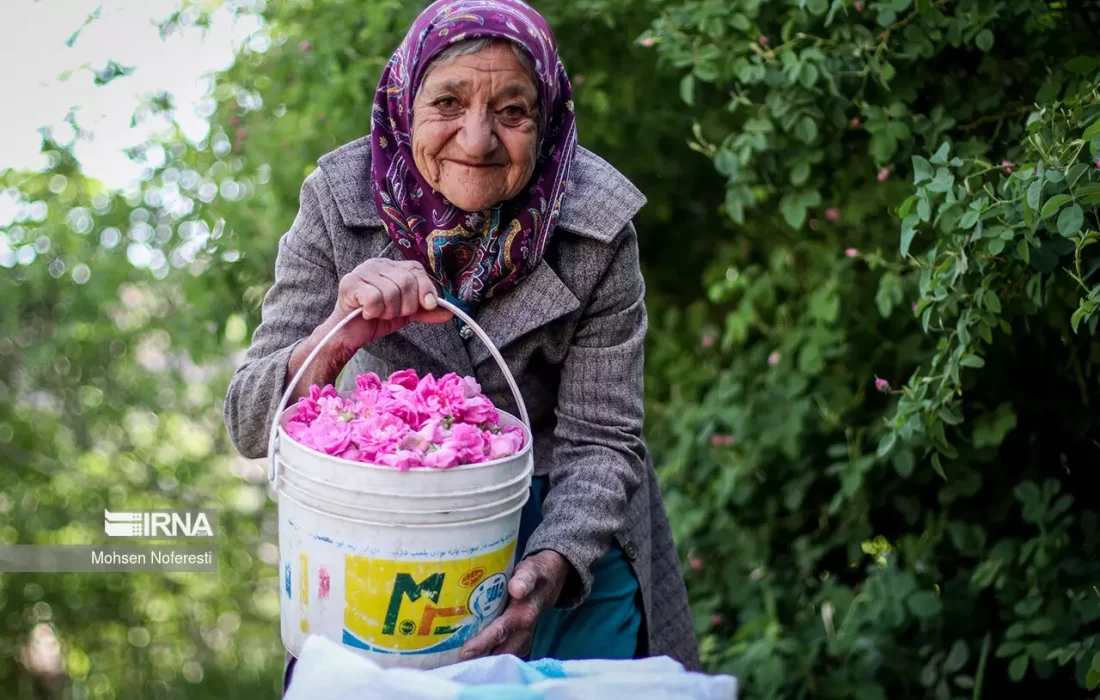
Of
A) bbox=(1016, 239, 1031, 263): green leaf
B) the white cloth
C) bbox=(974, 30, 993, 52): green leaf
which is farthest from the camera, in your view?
bbox=(974, 30, 993, 52): green leaf

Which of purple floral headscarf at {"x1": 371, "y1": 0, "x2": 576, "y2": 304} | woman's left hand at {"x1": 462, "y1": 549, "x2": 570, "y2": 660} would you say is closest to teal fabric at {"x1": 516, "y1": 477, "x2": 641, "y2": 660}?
woman's left hand at {"x1": 462, "y1": 549, "x2": 570, "y2": 660}

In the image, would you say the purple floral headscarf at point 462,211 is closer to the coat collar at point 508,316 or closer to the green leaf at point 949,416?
the coat collar at point 508,316

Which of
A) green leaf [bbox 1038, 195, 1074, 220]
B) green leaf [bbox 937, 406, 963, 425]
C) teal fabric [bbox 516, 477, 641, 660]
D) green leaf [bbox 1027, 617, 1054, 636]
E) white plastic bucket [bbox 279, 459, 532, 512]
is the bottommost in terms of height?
green leaf [bbox 1027, 617, 1054, 636]

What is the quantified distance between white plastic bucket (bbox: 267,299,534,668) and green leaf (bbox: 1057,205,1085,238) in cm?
103

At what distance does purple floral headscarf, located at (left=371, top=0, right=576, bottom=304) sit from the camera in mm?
2027

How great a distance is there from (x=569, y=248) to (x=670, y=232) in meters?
1.97

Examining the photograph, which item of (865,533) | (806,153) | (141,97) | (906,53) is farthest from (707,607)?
(141,97)

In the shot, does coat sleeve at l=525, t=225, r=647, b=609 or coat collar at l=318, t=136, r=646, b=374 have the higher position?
coat collar at l=318, t=136, r=646, b=374

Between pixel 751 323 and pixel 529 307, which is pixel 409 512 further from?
pixel 751 323

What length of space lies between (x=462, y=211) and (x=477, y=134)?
182mm

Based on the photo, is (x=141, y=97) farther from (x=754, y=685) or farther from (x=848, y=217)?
(x=754, y=685)

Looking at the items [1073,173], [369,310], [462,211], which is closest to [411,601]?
[369,310]

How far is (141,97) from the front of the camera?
147 inches

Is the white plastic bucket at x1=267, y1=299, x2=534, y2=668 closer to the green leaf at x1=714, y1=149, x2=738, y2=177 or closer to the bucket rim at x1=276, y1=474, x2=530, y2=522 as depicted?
the bucket rim at x1=276, y1=474, x2=530, y2=522
